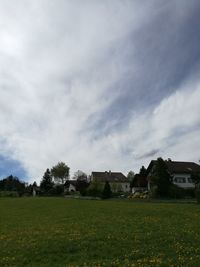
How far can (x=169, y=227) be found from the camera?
17.4 m

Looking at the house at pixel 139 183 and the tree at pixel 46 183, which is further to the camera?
the tree at pixel 46 183

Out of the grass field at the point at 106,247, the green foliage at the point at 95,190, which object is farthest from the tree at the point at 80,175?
the grass field at the point at 106,247

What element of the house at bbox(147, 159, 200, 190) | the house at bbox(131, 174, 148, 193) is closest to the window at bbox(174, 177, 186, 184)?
the house at bbox(147, 159, 200, 190)

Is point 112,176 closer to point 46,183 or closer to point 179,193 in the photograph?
point 46,183

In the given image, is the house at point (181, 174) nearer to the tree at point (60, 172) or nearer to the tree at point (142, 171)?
the tree at point (142, 171)

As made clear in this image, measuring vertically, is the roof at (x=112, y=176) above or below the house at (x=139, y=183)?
above

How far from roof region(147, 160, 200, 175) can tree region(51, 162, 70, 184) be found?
7358 cm

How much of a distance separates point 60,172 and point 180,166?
264ft

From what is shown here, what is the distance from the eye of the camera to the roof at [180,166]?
78.6 meters

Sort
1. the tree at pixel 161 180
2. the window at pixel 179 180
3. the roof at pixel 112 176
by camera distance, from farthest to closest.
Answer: the roof at pixel 112 176 < the window at pixel 179 180 < the tree at pixel 161 180

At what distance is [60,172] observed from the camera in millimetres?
150875

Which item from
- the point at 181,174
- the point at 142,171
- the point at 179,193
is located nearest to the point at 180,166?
the point at 181,174

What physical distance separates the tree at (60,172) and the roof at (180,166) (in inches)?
2897

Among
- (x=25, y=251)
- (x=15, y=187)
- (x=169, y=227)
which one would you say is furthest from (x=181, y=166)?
(x=15, y=187)
